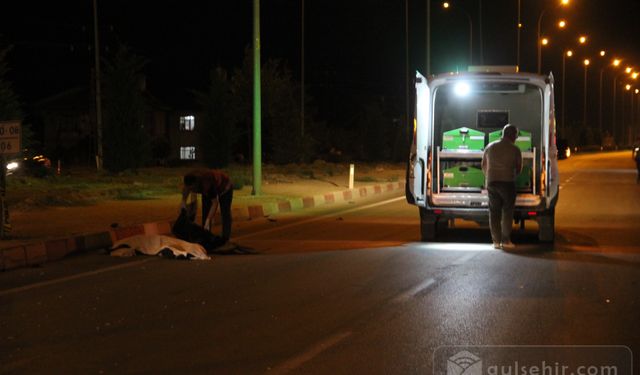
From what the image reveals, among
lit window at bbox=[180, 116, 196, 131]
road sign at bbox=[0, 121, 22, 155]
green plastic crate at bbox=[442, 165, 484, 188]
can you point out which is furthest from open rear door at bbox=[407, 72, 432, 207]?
lit window at bbox=[180, 116, 196, 131]

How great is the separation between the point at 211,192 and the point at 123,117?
69.5 feet

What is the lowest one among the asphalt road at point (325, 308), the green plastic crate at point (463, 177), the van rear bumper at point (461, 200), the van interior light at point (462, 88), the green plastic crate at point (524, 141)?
the asphalt road at point (325, 308)

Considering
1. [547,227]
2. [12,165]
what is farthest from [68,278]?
[12,165]

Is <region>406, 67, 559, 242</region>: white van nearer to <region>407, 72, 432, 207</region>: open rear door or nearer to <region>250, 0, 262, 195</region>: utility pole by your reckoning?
<region>407, 72, 432, 207</region>: open rear door

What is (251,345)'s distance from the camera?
7250 mm

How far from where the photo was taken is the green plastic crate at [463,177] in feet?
47.2

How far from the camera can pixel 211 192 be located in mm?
13711

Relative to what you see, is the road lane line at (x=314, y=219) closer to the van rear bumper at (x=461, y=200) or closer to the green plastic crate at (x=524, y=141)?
the van rear bumper at (x=461, y=200)

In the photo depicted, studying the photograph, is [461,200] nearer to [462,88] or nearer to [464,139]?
[464,139]

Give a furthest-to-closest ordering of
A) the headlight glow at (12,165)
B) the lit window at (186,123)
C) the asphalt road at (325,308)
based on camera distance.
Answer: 1. the lit window at (186,123)
2. the headlight glow at (12,165)
3. the asphalt road at (325,308)

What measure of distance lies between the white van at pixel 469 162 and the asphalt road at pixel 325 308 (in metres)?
0.56

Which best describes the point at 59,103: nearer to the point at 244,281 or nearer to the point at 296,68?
the point at 296,68

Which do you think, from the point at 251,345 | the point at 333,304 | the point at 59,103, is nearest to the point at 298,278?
the point at 333,304

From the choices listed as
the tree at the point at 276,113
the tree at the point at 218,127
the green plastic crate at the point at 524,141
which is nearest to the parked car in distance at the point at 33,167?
the tree at the point at 218,127
